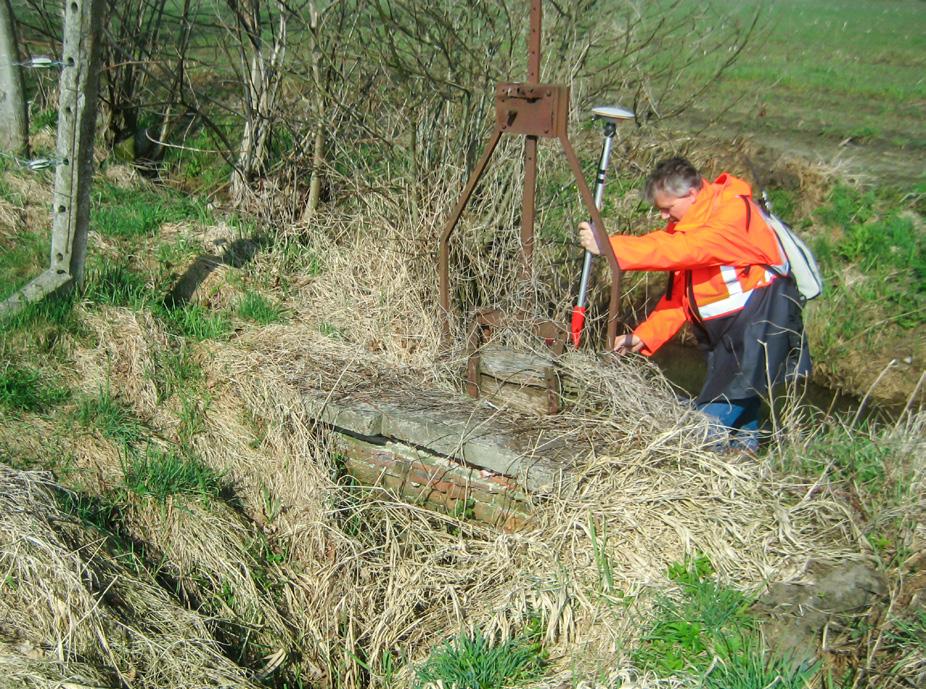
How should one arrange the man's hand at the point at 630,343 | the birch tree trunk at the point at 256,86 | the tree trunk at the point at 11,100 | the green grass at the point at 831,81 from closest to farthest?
the man's hand at the point at 630,343
the birch tree trunk at the point at 256,86
the tree trunk at the point at 11,100
the green grass at the point at 831,81

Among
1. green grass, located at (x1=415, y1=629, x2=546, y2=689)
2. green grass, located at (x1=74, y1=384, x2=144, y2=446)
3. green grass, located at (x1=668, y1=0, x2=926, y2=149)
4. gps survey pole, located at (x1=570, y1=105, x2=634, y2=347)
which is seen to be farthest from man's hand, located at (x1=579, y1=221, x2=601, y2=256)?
green grass, located at (x1=668, y1=0, x2=926, y2=149)

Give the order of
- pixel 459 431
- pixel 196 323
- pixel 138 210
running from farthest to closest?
pixel 138 210, pixel 196 323, pixel 459 431

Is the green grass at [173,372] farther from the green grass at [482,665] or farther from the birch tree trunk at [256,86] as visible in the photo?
the green grass at [482,665]

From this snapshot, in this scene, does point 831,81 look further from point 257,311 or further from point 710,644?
point 710,644

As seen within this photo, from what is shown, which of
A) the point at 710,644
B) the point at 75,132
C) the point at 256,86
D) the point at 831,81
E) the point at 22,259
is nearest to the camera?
the point at 710,644

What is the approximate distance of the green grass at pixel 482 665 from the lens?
355 cm

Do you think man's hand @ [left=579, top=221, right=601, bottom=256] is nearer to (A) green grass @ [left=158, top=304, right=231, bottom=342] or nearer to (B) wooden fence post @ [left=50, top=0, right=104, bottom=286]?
(A) green grass @ [left=158, top=304, right=231, bottom=342]

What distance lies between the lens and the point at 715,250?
4.49m

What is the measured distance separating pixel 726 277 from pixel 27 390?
3541mm

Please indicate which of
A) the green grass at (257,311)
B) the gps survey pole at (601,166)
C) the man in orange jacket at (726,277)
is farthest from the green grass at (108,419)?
the man in orange jacket at (726,277)

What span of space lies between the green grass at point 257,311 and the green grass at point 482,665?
2.57 metres

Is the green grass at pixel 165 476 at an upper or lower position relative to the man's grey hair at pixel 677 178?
lower

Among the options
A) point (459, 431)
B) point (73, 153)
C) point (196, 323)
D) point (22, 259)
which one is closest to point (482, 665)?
point (459, 431)

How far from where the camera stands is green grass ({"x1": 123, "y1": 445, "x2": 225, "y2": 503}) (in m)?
4.36
